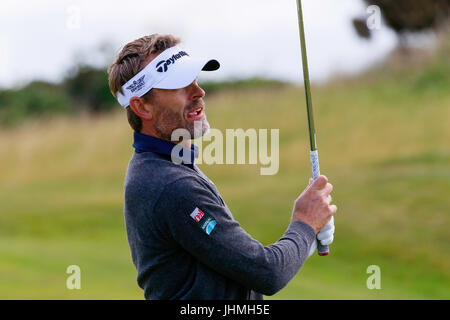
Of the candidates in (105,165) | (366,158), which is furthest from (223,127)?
(366,158)

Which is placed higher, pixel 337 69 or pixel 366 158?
pixel 337 69

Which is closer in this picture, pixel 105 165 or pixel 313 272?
pixel 313 272

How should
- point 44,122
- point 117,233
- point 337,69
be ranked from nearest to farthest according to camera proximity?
point 117,233
point 337,69
point 44,122

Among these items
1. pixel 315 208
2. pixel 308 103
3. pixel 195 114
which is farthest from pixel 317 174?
pixel 195 114

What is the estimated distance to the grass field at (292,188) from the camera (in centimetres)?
930

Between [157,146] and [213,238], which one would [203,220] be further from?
[157,146]

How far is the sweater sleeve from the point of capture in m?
2.30

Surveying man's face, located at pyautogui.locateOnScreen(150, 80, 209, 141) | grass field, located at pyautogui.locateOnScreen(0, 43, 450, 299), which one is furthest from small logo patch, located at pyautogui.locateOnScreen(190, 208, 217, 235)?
grass field, located at pyautogui.locateOnScreen(0, 43, 450, 299)

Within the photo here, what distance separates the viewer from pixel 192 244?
2.30m

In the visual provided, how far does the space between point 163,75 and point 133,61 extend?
0.14 m

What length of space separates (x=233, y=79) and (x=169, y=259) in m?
26.2

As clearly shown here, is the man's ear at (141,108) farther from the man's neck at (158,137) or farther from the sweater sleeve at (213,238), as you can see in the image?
the sweater sleeve at (213,238)

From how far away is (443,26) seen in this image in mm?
22000

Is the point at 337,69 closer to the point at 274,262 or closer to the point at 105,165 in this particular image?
the point at 105,165
